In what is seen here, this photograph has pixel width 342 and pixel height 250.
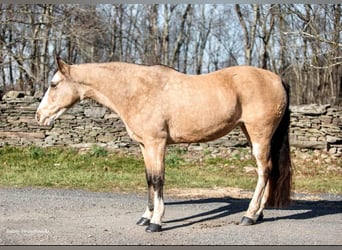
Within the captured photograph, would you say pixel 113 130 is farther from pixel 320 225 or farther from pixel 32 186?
pixel 320 225

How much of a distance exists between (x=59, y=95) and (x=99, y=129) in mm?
8928

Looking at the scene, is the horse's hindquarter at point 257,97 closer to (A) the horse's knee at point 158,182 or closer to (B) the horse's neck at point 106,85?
(A) the horse's knee at point 158,182

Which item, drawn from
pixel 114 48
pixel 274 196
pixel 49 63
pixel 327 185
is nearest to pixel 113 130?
pixel 327 185

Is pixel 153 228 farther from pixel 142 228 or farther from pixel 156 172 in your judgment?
pixel 156 172

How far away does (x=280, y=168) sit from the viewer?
6586mm

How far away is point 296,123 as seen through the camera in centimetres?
1437

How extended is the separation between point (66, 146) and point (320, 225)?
1001cm

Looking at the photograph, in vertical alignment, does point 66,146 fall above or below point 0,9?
below

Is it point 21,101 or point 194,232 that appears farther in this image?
point 21,101

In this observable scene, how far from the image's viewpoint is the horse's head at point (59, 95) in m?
6.14

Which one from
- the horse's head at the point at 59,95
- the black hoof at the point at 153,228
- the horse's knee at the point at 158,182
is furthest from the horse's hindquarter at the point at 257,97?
the horse's head at the point at 59,95

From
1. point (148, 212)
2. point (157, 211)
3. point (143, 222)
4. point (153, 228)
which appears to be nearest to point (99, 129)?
point (148, 212)

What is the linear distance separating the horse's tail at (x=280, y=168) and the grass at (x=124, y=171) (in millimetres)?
3246

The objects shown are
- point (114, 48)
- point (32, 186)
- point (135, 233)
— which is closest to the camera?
point (135, 233)
